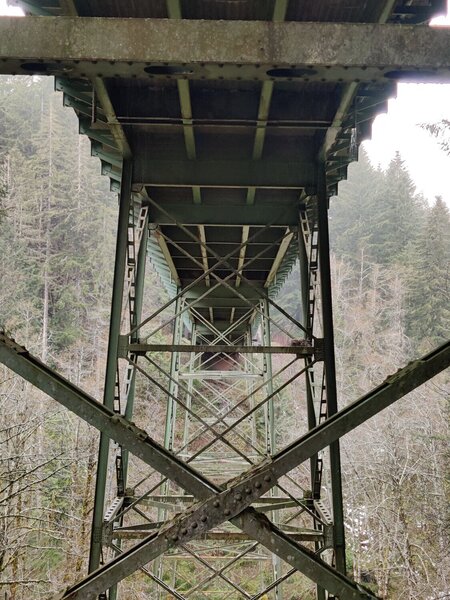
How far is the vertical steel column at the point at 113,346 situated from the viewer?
4988mm

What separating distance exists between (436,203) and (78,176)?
17.7 meters

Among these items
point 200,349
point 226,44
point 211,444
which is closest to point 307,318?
point 200,349

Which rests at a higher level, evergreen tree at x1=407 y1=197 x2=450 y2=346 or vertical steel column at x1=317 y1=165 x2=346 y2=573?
evergreen tree at x1=407 y1=197 x2=450 y2=346

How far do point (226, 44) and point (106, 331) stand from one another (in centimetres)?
2143

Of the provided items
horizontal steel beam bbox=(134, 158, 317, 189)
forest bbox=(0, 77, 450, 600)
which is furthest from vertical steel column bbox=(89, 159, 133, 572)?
forest bbox=(0, 77, 450, 600)

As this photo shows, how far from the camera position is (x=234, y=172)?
235 inches

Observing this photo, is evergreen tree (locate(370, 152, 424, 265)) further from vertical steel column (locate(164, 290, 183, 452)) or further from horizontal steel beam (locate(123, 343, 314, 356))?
horizontal steel beam (locate(123, 343, 314, 356))

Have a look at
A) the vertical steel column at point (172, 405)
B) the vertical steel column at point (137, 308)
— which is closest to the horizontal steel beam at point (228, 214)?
the vertical steel column at point (137, 308)

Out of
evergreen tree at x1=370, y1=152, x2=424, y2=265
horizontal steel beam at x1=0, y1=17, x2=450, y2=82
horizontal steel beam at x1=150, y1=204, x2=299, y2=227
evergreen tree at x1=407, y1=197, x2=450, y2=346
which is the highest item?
evergreen tree at x1=370, y1=152, x2=424, y2=265

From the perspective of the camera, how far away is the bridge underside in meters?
2.32

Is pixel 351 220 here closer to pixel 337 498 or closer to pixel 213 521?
pixel 337 498

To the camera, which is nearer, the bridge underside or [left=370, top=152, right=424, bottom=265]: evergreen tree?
the bridge underside

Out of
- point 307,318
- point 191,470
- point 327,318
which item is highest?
point 307,318

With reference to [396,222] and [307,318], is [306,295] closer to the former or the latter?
[307,318]
